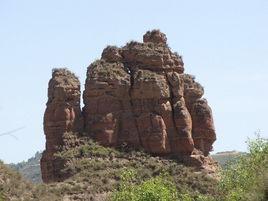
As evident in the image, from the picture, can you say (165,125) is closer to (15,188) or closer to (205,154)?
(205,154)

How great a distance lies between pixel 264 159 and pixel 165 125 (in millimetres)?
36419

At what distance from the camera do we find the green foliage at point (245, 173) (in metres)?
43.7

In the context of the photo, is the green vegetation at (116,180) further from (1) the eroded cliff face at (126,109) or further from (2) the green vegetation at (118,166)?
(1) the eroded cliff face at (126,109)

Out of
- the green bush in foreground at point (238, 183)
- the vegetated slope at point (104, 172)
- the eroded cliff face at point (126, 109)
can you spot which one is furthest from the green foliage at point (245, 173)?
the eroded cliff face at point (126, 109)

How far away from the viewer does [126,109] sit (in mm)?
82812

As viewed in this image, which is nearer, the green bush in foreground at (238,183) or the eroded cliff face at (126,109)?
the green bush in foreground at (238,183)

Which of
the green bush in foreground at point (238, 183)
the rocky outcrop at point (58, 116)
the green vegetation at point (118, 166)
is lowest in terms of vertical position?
the green bush in foreground at point (238, 183)

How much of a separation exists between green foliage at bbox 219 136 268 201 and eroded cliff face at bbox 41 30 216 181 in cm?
2858

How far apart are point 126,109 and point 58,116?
8.18 metres

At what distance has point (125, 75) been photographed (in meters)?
83.5

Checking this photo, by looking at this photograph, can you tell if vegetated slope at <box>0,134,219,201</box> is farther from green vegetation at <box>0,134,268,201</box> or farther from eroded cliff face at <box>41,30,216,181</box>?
eroded cliff face at <box>41,30,216,181</box>

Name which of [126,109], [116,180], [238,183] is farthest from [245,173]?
[126,109]

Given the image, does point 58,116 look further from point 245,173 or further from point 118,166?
point 245,173

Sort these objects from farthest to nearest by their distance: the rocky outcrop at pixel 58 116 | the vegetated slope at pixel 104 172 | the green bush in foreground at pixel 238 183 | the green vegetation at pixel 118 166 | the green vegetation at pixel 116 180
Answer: the rocky outcrop at pixel 58 116, the green vegetation at pixel 118 166, the vegetated slope at pixel 104 172, the green vegetation at pixel 116 180, the green bush in foreground at pixel 238 183
